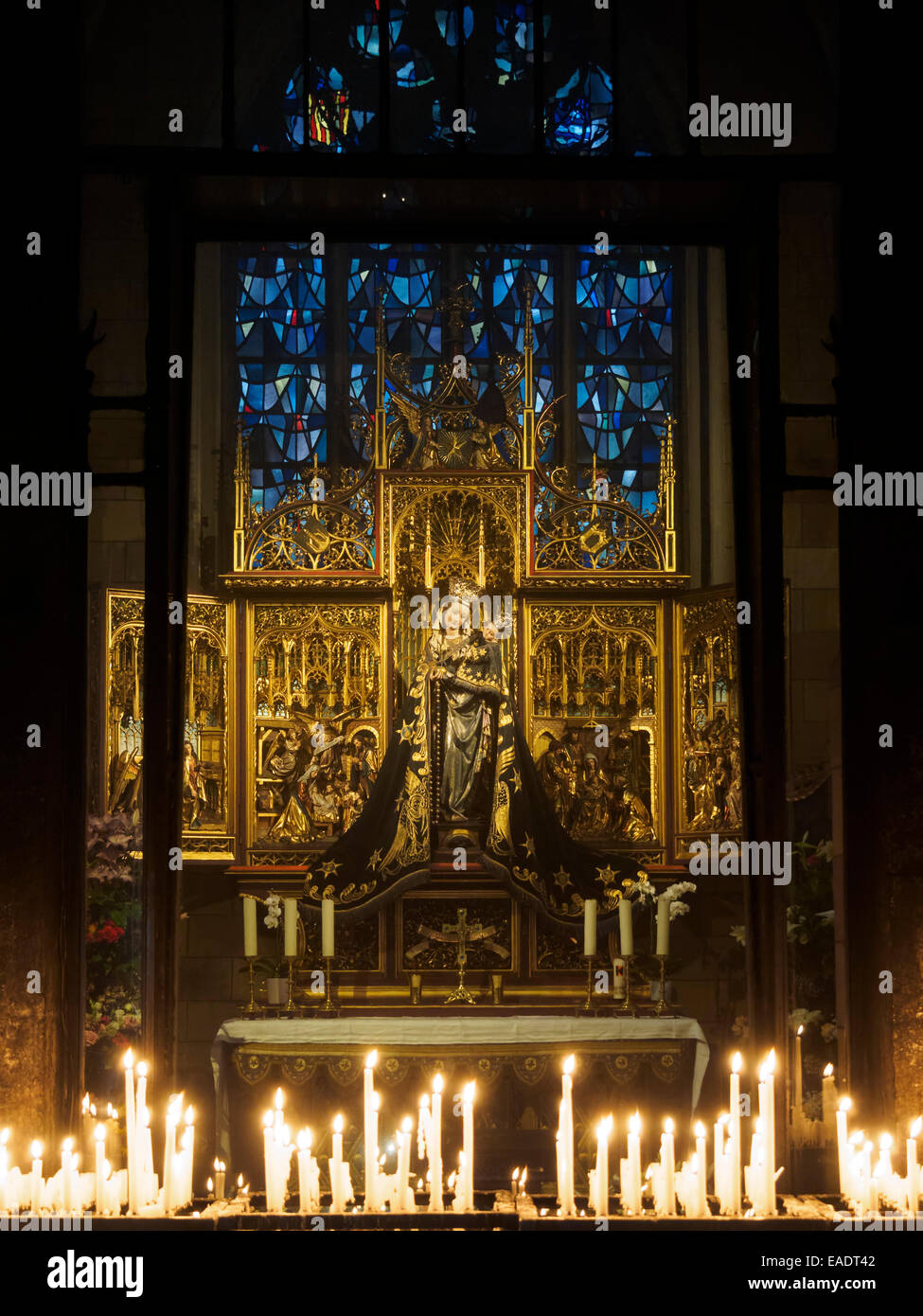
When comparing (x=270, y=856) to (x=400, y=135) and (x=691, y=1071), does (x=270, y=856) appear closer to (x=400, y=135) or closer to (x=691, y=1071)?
(x=691, y=1071)

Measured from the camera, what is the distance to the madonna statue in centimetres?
961

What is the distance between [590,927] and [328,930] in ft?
5.07

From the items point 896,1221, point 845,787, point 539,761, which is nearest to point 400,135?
point 539,761

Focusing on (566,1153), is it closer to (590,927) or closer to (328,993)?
(590,927)

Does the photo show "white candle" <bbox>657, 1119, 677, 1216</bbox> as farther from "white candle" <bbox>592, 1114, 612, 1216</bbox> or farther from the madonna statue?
the madonna statue

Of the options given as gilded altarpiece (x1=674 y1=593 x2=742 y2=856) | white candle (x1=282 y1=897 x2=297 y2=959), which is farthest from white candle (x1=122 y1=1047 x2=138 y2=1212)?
gilded altarpiece (x1=674 y1=593 x2=742 y2=856)

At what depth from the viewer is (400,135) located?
13930mm

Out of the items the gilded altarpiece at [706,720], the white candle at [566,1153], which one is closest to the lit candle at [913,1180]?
the white candle at [566,1153]

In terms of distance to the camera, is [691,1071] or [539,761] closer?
[691,1071]

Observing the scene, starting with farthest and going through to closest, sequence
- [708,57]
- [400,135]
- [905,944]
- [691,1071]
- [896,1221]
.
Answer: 1. [400,135]
2. [708,57]
3. [691,1071]
4. [905,944]
5. [896,1221]

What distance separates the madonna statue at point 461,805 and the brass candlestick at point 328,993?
429 mm

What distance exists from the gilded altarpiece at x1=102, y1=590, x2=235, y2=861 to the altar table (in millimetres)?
1647

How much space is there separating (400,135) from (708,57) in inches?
117

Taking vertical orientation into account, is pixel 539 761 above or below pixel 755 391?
below
